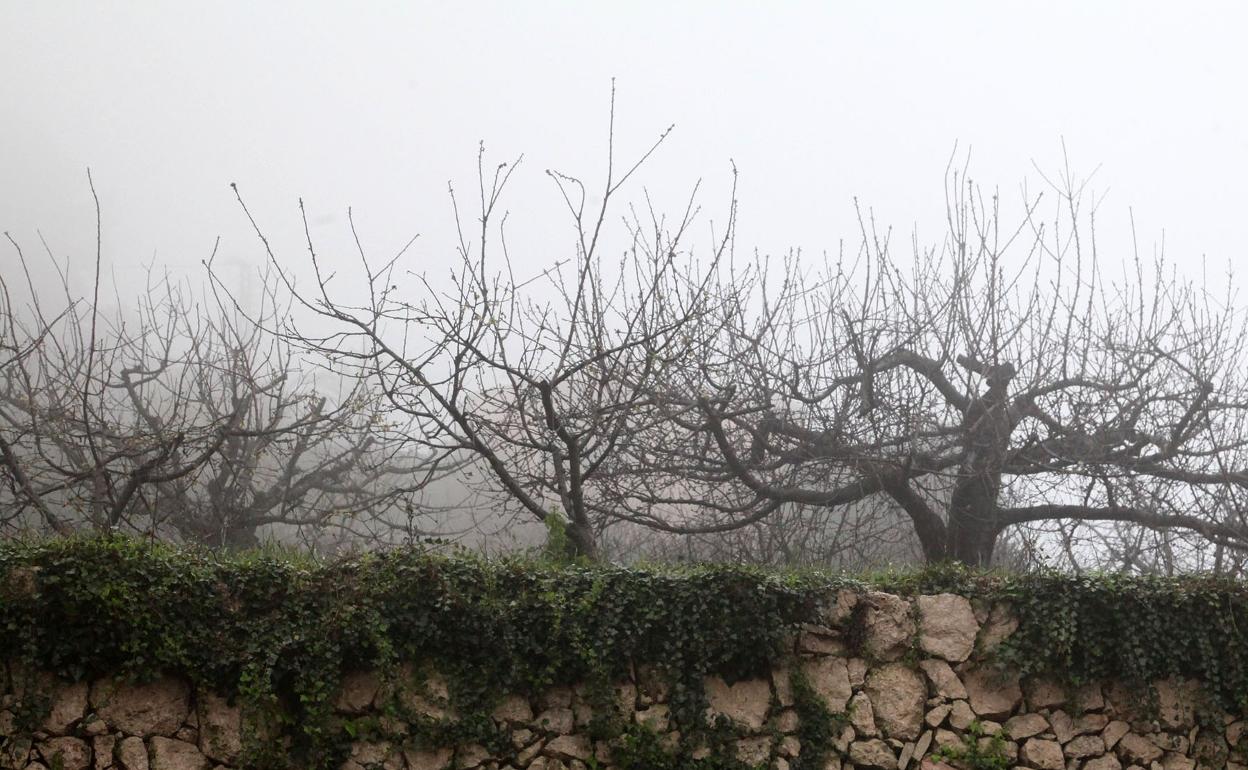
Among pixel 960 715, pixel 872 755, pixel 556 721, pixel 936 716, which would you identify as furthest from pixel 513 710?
pixel 960 715

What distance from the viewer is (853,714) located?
5.95 meters

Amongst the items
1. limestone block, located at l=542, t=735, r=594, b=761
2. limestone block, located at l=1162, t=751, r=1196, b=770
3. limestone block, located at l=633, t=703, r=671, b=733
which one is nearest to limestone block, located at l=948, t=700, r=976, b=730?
limestone block, located at l=1162, t=751, r=1196, b=770

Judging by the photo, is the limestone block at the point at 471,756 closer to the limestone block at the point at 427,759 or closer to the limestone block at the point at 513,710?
the limestone block at the point at 427,759

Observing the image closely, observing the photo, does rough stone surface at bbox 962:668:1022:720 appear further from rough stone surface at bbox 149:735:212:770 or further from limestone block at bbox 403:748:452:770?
rough stone surface at bbox 149:735:212:770

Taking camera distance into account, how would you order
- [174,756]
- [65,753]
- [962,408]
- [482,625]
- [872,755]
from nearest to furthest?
[65,753] < [174,756] < [482,625] < [872,755] < [962,408]

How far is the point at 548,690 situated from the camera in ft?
18.8

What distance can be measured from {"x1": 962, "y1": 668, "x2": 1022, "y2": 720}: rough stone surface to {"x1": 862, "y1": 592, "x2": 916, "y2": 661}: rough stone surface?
42 centimetres

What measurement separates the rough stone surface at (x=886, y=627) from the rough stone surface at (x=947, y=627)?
88 mm

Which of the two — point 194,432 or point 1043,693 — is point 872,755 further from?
point 194,432

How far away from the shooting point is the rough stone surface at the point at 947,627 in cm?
614

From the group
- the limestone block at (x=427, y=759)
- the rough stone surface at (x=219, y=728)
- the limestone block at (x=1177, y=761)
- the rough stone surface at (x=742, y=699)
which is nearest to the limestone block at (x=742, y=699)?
the rough stone surface at (x=742, y=699)

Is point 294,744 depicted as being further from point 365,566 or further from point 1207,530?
point 1207,530

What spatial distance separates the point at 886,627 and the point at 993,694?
0.71 meters

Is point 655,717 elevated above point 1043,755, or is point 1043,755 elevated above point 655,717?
point 655,717
